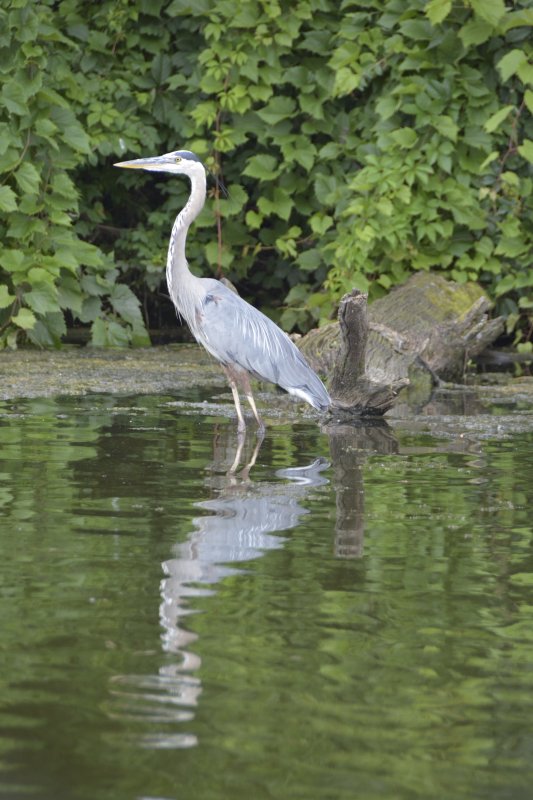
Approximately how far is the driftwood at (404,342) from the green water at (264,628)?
152cm

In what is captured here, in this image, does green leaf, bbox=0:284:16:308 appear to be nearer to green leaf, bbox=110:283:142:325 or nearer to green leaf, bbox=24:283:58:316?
green leaf, bbox=24:283:58:316

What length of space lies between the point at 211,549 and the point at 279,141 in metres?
7.19

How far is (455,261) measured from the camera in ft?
36.4

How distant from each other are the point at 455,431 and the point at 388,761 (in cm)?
449

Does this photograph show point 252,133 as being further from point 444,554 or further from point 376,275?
point 444,554

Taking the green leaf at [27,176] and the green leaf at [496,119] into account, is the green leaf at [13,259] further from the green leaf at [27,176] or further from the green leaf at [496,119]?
the green leaf at [496,119]

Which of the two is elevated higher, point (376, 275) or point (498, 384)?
point (376, 275)

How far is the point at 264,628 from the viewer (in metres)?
3.63

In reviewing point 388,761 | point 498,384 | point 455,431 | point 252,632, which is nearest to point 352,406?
point 455,431

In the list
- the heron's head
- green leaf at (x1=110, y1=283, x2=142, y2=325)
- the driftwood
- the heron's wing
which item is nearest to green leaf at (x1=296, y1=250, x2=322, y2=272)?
the driftwood

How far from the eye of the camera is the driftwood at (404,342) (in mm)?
7758

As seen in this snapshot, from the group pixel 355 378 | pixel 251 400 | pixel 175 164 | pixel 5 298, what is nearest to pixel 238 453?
pixel 251 400

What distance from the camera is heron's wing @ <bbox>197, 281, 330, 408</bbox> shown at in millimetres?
7387

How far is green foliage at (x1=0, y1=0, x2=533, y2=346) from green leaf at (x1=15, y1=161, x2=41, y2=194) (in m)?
0.02
